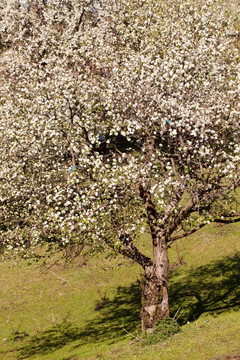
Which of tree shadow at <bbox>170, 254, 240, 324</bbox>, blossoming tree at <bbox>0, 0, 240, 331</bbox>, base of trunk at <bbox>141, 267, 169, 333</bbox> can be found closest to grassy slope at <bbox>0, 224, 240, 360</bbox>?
tree shadow at <bbox>170, 254, 240, 324</bbox>

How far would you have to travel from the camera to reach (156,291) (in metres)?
16.3

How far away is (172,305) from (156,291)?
5493 mm

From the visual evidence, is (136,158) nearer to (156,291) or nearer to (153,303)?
(156,291)

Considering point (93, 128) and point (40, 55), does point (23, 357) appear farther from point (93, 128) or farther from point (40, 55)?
point (40, 55)

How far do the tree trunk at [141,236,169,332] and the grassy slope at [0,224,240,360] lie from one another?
43.0 inches

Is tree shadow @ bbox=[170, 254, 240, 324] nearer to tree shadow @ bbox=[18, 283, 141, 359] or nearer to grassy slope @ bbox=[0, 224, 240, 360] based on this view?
grassy slope @ bbox=[0, 224, 240, 360]

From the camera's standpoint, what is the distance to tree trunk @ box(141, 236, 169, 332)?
634 inches

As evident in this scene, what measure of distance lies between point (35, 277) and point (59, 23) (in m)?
31.2

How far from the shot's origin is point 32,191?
19.1 metres

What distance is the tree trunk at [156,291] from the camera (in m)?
16.1

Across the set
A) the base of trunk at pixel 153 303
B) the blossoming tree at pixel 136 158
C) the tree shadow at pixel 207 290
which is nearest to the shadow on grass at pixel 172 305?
the tree shadow at pixel 207 290

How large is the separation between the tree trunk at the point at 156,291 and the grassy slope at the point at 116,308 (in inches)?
43.0

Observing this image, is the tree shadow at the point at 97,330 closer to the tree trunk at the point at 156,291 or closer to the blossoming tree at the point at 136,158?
the tree trunk at the point at 156,291

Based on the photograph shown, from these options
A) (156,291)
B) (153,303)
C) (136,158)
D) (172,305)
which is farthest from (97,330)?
(136,158)
